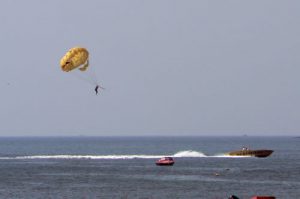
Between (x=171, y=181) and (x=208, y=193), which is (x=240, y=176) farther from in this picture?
(x=208, y=193)

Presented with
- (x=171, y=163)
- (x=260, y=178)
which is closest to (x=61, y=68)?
(x=260, y=178)

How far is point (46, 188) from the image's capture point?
3782 inches

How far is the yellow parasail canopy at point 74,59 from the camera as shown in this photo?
90.4 meters

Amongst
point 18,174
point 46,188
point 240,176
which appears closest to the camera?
point 46,188

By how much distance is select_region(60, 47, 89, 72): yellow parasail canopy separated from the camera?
90.4 m

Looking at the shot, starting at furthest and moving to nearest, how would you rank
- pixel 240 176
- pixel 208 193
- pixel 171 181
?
pixel 240 176, pixel 171 181, pixel 208 193

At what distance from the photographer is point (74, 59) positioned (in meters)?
91.0

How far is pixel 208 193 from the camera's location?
3499 inches

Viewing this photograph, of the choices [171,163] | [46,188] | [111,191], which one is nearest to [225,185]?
[111,191]

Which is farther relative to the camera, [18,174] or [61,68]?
[18,174]

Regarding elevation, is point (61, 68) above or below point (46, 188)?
above

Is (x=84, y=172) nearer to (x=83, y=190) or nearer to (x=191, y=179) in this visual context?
(x=191, y=179)

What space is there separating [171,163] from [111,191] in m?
55.3

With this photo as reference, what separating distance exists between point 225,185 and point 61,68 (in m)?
24.3
